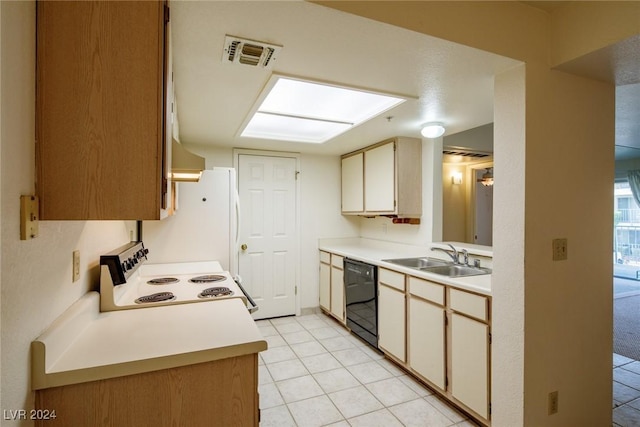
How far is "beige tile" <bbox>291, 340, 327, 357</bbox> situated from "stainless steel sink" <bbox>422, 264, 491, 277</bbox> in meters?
1.33

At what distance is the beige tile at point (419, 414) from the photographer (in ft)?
6.87

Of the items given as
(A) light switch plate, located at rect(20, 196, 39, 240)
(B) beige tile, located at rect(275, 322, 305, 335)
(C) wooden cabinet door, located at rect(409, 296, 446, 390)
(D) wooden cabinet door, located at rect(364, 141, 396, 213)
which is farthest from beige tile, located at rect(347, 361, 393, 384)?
(A) light switch plate, located at rect(20, 196, 39, 240)

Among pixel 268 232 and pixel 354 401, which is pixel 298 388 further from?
pixel 268 232

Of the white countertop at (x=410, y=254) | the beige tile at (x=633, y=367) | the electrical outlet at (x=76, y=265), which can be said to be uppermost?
the electrical outlet at (x=76, y=265)

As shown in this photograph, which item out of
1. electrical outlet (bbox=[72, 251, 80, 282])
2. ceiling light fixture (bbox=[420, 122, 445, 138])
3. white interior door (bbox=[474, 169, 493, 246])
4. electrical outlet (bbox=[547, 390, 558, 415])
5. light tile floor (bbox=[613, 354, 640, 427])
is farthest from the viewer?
white interior door (bbox=[474, 169, 493, 246])

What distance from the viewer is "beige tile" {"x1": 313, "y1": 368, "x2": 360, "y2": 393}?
99.1 inches

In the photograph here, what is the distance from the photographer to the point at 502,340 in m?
1.76

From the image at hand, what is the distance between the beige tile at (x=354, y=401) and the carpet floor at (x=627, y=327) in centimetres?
274

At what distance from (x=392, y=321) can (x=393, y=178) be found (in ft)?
4.70

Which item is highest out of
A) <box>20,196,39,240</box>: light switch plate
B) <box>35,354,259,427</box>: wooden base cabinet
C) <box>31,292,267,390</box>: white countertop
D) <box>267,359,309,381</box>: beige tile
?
<box>20,196,39,240</box>: light switch plate

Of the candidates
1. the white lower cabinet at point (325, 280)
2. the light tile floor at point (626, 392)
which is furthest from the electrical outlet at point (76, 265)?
the light tile floor at point (626, 392)

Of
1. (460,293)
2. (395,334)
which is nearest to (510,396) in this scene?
(460,293)

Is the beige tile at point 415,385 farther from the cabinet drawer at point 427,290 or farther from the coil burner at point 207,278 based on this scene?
the coil burner at point 207,278

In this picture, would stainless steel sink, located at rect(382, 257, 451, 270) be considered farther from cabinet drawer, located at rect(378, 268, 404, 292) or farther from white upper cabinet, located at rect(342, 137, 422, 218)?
white upper cabinet, located at rect(342, 137, 422, 218)
